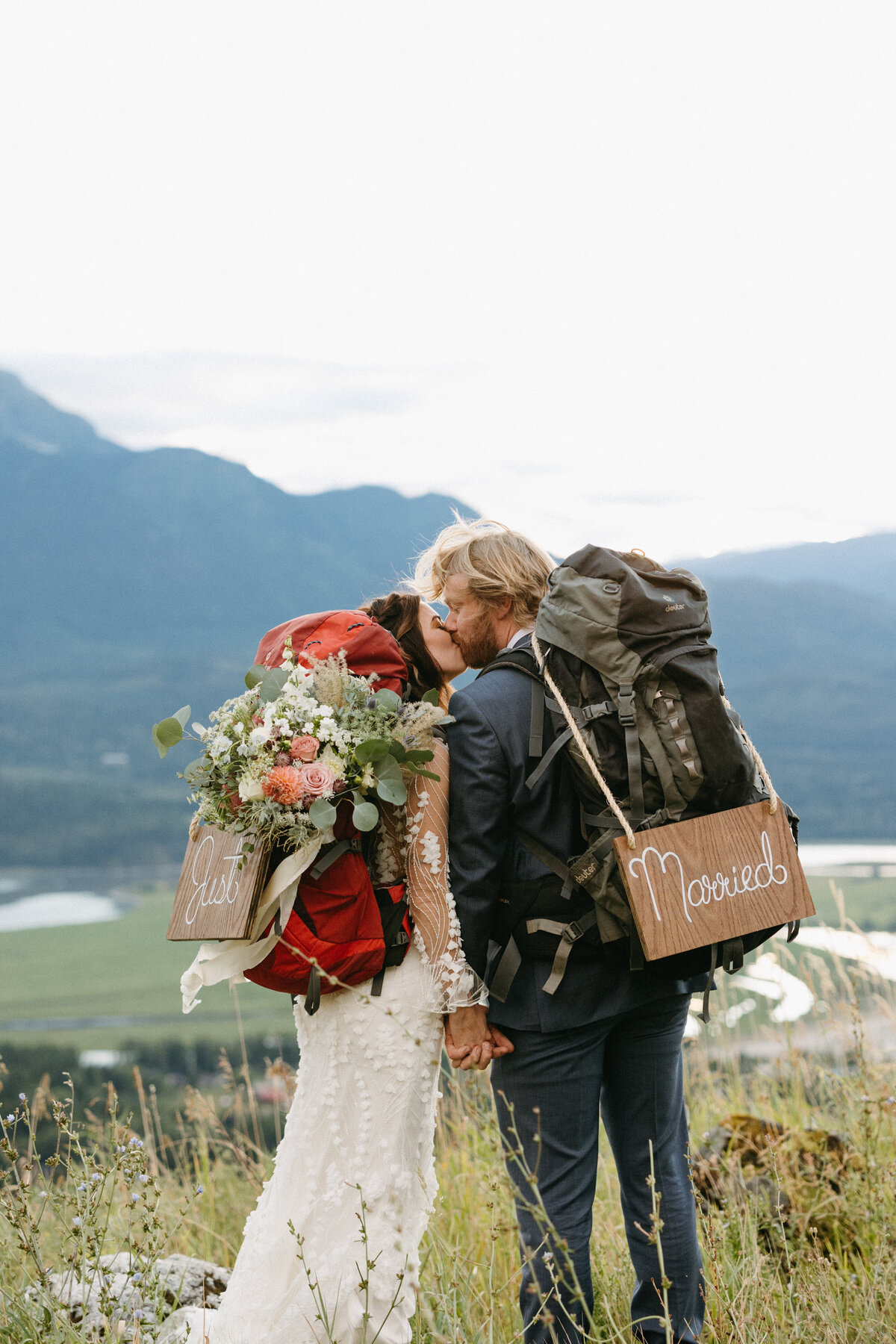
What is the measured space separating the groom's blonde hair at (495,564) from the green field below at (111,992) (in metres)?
79.0

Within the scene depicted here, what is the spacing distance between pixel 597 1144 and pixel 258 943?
37.1 inches

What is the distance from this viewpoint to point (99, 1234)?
7.00 ft

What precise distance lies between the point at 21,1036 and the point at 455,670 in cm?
10734

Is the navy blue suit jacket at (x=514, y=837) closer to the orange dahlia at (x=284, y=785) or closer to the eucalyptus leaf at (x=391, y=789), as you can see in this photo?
the eucalyptus leaf at (x=391, y=789)

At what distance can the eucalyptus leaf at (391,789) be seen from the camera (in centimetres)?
226

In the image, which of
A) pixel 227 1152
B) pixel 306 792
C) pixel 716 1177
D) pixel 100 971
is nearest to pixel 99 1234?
pixel 306 792

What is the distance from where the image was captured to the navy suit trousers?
240 cm

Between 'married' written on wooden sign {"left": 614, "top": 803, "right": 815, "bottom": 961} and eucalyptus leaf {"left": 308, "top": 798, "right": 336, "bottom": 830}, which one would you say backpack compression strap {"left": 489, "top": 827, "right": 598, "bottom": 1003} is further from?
eucalyptus leaf {"left": 308, "top": 798, "right": 336, "bottom": 830}

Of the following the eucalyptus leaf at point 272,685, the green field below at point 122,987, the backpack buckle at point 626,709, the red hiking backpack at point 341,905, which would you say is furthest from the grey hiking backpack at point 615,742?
the green field below at point 122,987

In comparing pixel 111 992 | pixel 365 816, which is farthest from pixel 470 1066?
pixel 111 992

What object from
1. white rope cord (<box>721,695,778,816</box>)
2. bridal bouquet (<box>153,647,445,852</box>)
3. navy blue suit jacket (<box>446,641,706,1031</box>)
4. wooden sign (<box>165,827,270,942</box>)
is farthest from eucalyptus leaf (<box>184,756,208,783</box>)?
white rope cord (<box>721,695,778,816</box>)

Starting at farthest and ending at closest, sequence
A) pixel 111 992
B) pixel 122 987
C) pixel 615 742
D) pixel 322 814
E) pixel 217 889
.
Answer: pixel 122 987, pixel 111 992, pixel 217 889, pixel 615 742, pixel 322 814

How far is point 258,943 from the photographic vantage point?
2.42 meters

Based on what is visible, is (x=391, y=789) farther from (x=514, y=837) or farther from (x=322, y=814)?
(x=514, y=837)
